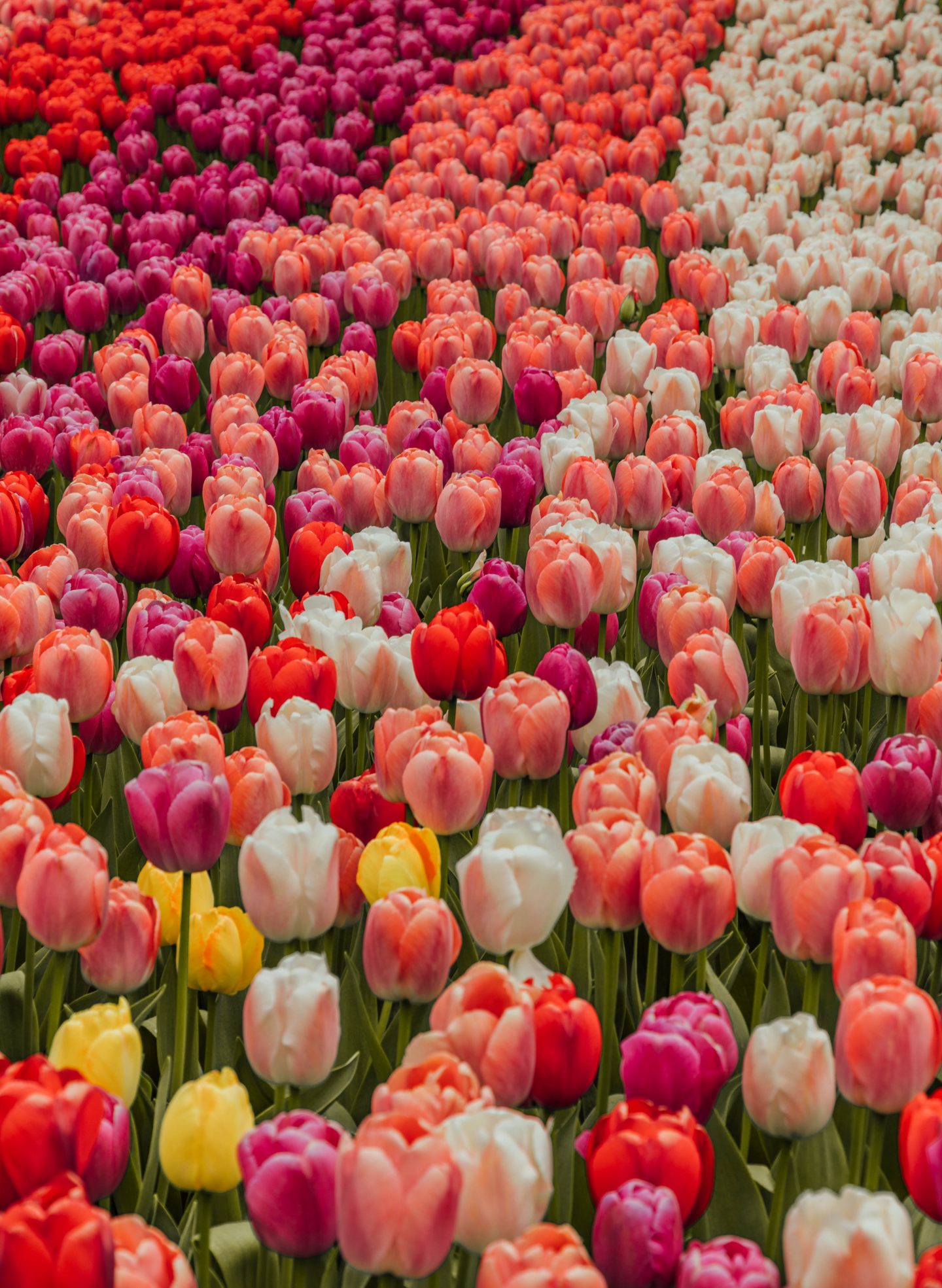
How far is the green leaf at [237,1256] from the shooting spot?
5.03 ft

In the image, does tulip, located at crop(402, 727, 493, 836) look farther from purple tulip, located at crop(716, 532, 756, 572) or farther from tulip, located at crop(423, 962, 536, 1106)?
purple tulip, located at crop(716, 532, 756, 572)

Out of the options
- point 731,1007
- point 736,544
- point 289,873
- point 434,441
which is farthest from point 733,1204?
point 434,441

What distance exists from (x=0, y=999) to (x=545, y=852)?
0.82 metres

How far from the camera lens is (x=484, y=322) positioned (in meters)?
3.98

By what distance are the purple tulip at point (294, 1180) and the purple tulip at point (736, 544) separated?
164 centimetres

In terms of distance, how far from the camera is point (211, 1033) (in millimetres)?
1830

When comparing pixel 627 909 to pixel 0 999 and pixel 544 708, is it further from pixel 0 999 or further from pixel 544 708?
pixel 0 999

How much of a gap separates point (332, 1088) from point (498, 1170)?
2.26 ft

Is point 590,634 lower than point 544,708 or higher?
lower

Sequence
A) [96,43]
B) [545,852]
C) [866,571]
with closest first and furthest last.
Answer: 1. [545,852]
2. [866,571]
3. [96,43]

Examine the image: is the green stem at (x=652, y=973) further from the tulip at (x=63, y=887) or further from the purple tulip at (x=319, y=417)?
the purple tulip at (x=319, y=417)

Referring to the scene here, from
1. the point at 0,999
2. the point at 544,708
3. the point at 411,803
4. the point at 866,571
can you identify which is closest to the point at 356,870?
the point at 411,803

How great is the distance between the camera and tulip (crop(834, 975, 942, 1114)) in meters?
1.31

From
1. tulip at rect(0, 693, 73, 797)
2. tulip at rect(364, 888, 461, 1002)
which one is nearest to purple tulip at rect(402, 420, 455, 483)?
tulip at rect(0, 693, 73, 797)
